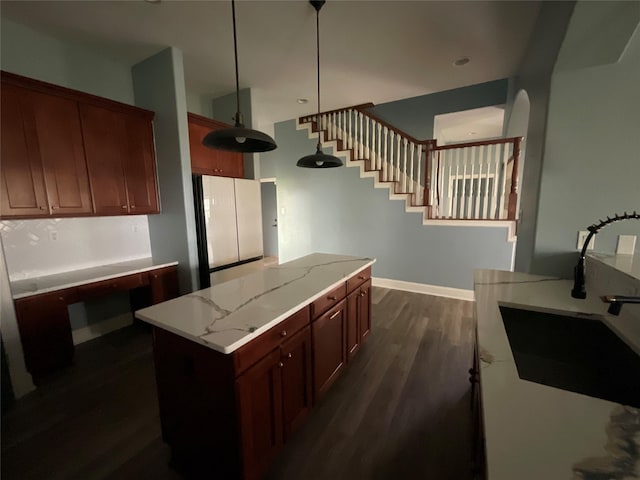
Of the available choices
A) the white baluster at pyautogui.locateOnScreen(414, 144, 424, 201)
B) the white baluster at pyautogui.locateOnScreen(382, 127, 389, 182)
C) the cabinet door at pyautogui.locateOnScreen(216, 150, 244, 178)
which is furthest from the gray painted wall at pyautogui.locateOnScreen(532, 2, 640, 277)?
the cabinet door at pyautogui.locateOnScreen(216, 150, 244, 178)

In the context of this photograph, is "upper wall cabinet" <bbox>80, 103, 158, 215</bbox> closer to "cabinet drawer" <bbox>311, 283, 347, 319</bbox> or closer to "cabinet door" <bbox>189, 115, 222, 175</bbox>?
"cabinet door" <bbox>189, 115, 222, 175</bbox>

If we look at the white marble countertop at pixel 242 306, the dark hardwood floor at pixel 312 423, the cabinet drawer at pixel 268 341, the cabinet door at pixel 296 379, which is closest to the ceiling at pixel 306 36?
the white marble countertop at pixel 242 306

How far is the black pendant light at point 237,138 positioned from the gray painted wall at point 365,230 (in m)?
2.80

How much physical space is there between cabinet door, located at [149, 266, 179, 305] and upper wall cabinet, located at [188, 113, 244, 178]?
1204 millimetres

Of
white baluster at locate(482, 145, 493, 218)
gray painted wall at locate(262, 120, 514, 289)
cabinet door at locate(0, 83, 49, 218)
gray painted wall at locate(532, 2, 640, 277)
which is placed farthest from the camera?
gray painted wall at locate(262, 120, 514, 289)

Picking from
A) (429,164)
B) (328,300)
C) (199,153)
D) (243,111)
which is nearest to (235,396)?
(328,300)

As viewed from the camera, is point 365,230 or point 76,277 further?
point 365,230

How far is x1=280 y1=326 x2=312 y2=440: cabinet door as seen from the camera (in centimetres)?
144

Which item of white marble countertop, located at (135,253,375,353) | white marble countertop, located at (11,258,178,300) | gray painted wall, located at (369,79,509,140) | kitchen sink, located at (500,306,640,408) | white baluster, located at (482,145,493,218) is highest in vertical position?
gray painted wall, located at (369,79,509,140)

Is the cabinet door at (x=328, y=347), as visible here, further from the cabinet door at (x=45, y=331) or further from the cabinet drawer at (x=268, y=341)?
the cabinet door at (x=45, y=331)

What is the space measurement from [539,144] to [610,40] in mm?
571

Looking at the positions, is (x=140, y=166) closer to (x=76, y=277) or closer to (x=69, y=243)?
(x=69, y=243)

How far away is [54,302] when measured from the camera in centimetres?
217

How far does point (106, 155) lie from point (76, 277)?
1.18 m
